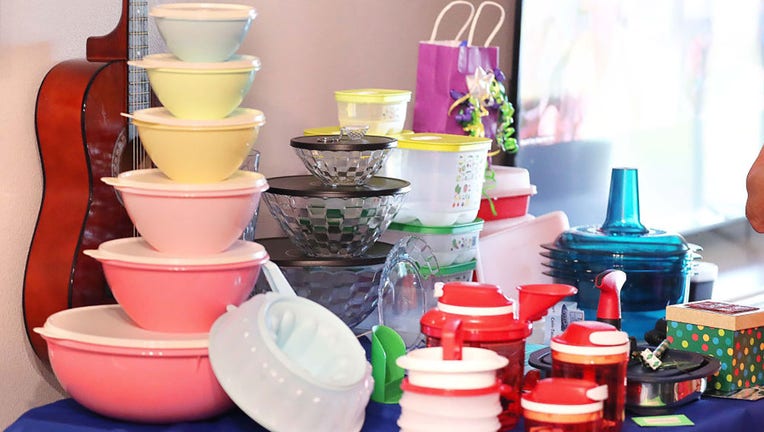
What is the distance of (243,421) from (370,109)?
32.8 inches

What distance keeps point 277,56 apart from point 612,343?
4.07ft

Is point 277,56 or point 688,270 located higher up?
point 277,56

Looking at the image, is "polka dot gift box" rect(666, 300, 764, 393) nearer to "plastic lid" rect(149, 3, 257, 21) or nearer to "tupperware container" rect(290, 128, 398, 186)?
"tupperware container" rect(290, 128, 398, 186)

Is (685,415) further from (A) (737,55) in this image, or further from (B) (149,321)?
(A) (737,55)

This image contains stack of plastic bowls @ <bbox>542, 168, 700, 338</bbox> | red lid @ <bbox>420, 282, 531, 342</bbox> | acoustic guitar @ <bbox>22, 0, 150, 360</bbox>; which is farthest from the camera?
stack of plastic bowls @ <bbox>542, 168, 700, 338</bbox>

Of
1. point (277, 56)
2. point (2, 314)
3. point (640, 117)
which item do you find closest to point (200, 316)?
point (2, 314)

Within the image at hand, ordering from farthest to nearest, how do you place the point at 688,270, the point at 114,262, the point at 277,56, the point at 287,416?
the point at 277,56, the point at 688,270, the point at 114,262, the point at 287,416

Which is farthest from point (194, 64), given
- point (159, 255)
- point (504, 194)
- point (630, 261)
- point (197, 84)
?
point (504, 194)

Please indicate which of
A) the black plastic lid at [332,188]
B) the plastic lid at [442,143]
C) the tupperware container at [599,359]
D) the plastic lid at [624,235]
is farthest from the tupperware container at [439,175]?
the tupperware container at [599,359]

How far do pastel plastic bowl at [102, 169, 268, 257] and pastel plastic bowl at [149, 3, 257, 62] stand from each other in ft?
0.60

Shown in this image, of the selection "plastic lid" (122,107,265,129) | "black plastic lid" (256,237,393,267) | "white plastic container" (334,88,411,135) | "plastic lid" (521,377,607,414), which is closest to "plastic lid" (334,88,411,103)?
"white plastic container" (334,88,411,135)

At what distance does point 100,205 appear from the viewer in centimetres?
176

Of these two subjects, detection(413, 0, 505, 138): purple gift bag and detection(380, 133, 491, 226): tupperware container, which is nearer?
detection(380, 133, 491, 226): tupperware container

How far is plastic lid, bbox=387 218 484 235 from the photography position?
2047 mm
